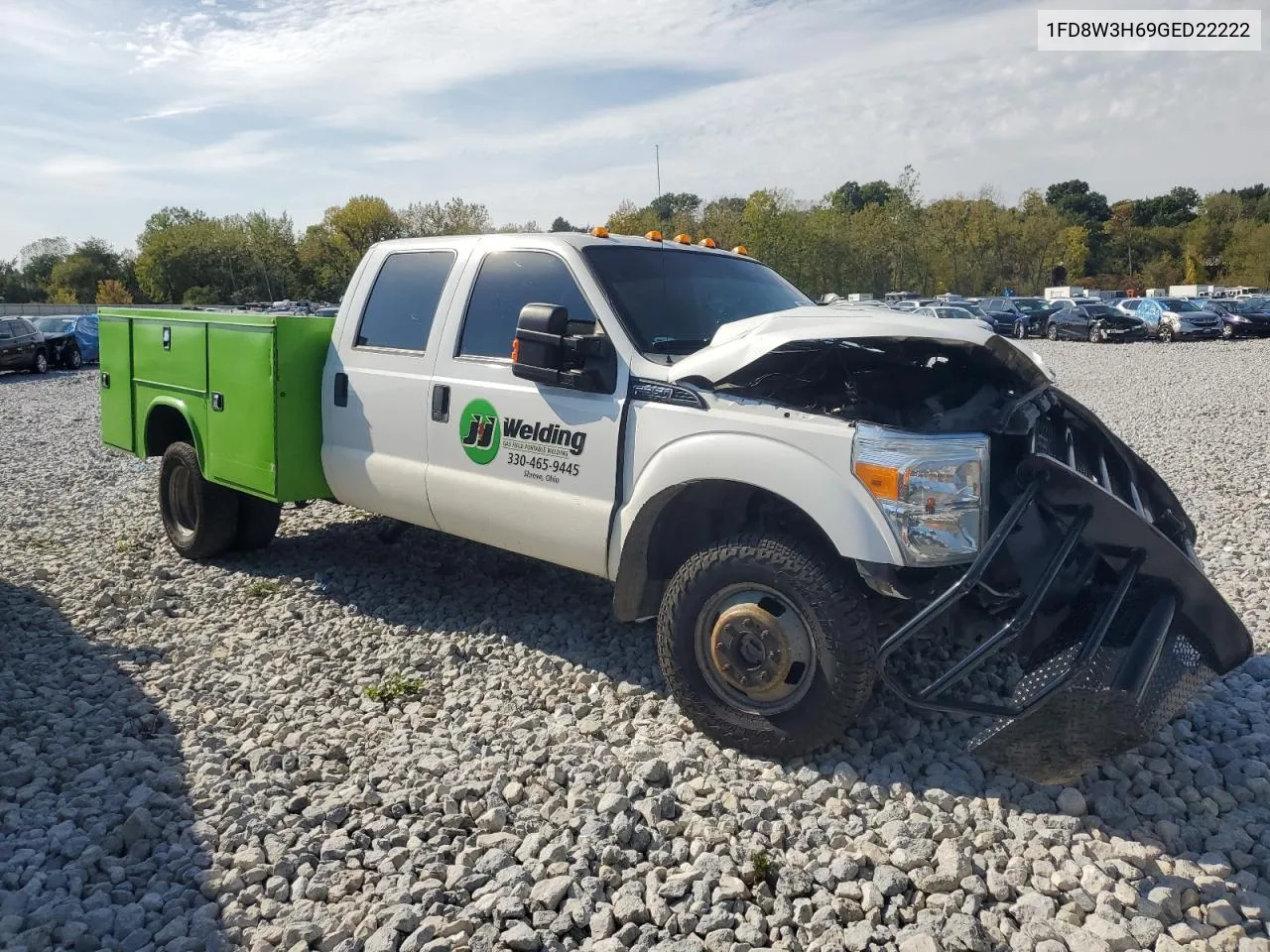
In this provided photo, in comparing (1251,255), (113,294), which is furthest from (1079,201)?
(113,294)

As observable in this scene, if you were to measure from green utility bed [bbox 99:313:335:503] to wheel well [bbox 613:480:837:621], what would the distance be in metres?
2.38

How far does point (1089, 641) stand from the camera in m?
3.29

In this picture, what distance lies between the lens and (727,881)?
10.2ft

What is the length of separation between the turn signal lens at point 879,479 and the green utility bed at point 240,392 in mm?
3429

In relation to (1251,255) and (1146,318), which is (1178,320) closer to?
(1146,318)

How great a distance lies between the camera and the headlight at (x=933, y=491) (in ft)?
11.1

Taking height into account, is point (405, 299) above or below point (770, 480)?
above

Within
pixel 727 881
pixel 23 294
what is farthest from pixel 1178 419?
pixel 23 294

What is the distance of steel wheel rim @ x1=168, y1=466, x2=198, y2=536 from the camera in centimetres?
661

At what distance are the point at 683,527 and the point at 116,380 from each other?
4.83 metres

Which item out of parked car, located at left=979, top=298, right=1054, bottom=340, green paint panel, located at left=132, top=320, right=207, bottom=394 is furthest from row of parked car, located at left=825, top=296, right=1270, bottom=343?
green paint panel, located at left=132, top=320, right=207, bottom=394

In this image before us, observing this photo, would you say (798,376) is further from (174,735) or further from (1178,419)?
(1178,419)

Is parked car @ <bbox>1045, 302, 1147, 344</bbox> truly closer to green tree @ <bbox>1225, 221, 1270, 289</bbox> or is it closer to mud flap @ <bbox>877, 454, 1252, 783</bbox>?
mud flap @ <bbox>877, 454, 1252, 783</bbox>

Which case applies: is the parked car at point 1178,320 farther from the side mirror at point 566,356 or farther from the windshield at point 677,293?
the side mirror at point 566,356
